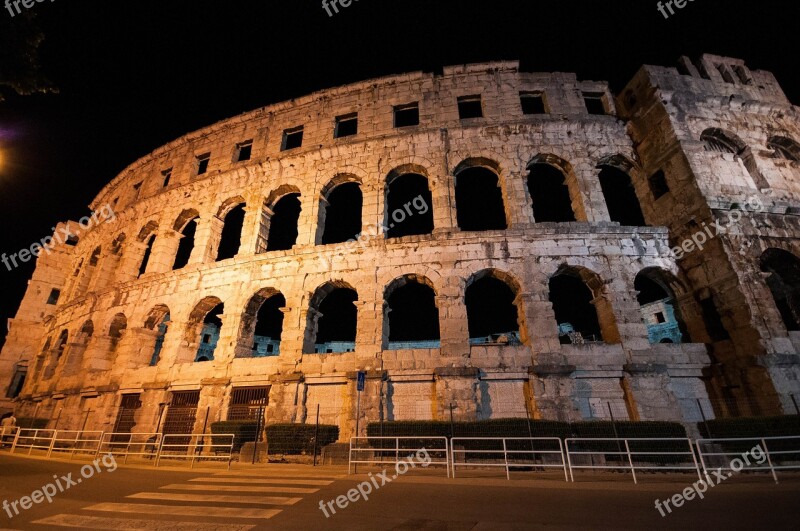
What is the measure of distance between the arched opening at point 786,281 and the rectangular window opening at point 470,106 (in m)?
13.7

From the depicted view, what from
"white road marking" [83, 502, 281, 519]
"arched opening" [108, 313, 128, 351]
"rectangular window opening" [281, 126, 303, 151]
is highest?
"rectangular window opening" [281, 126, 303, 151]

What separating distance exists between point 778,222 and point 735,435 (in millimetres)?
8945

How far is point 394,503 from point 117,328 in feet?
62.8

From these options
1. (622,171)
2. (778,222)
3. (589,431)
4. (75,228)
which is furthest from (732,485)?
(75,228)

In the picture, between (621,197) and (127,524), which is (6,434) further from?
(621,197)

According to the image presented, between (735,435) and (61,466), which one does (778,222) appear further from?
(61,466)

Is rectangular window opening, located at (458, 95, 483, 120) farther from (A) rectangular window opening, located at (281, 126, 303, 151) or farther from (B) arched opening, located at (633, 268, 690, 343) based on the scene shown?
(B) arched opening, located at (633, 268, 690, 343)

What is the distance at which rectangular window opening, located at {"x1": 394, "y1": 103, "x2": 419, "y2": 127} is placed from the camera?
1745 cm

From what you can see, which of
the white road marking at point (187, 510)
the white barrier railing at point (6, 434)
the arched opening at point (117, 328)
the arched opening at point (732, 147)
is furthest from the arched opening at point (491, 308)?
the white barrier railing at point (6, 434)

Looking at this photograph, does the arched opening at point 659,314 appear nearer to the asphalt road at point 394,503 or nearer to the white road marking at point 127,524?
the asphalt road at point 394,503

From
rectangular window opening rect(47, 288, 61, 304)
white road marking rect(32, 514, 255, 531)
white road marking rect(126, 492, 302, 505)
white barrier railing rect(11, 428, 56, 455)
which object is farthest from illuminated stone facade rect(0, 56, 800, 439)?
white road marking rect(32, 514, 255, 531)

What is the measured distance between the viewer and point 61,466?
348 inches

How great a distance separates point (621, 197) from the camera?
1783 centimetres

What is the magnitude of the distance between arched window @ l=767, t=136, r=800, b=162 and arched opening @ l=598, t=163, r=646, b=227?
526 centimetres
